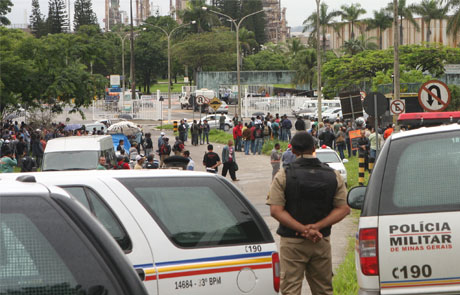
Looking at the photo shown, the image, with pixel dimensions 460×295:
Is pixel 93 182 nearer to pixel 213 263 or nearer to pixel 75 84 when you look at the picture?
pixel 213 263

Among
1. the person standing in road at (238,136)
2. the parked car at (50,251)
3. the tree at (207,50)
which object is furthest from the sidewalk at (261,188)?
the tree at (207,50)

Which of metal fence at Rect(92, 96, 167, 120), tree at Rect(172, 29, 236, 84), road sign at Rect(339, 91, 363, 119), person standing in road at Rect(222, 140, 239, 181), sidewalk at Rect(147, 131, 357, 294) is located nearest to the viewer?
sidewalk at Rect(147, 131, 357, 294)

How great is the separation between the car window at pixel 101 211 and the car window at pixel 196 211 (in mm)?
235

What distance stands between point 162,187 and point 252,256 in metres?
0.82

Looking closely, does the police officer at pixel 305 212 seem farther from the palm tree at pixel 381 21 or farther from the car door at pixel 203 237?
the palm tree at pixel 381 21

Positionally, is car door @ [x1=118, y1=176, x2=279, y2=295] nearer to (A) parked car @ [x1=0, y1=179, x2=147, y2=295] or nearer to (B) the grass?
(A) parked car @ [x1=0, y1=179, x2=147, y2=295]

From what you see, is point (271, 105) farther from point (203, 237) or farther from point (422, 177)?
point (422, 177)

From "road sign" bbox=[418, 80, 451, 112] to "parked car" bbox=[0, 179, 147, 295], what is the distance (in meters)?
13.7

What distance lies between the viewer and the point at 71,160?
19.4 m

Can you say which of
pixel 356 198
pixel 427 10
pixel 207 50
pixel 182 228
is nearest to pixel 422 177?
pixel 356 198

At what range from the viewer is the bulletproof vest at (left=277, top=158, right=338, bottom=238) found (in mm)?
6344

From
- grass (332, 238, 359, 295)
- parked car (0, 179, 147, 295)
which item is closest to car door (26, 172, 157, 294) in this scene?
parked car (0, 179, 147, 295)

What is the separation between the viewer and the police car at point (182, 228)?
5.57 meters

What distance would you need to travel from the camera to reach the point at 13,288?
3127mm
